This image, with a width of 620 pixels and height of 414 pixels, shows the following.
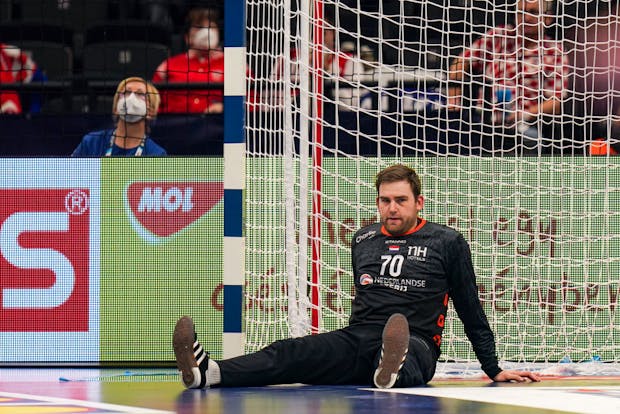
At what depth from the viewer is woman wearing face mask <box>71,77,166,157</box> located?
28.9 ft

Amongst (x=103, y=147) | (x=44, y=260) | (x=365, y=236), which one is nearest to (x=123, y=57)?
(x=103, y=147)

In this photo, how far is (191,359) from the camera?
18.7ft

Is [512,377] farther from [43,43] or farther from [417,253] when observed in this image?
[43,43]

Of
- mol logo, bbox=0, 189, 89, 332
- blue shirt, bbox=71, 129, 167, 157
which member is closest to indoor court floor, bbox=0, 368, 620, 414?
mol logo, bbox=0, 189, 89, 332

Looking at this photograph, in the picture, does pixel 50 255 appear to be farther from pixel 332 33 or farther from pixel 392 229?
pixel 392 229

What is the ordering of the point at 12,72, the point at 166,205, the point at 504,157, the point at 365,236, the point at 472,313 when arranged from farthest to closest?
the point at 12,72, the point at 166,205, the point at 504,157, the point at 365,236, the point at 472,313

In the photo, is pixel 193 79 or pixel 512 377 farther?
pixel 193 79

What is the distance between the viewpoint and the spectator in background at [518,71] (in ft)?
25.6

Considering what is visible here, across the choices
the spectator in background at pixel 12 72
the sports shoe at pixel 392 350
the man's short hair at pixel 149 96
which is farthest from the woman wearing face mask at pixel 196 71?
the sports shoe at pixel 392 350

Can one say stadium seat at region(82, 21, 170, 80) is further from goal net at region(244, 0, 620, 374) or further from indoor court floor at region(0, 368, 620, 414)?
indoor court floor at region(0, 368, 620, 414)

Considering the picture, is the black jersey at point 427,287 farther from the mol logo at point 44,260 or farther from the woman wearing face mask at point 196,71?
the woman wearing face mask at point 196,71

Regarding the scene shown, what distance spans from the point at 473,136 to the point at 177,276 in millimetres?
2232

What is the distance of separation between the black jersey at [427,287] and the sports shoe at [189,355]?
3.04ft

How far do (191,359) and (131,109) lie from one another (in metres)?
3.56
